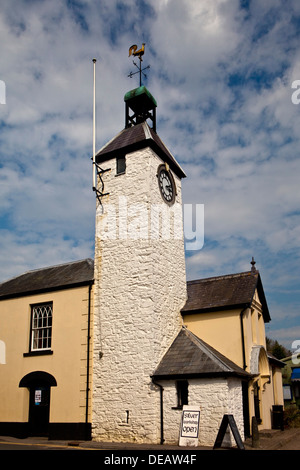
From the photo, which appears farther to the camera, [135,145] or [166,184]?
[166,184]

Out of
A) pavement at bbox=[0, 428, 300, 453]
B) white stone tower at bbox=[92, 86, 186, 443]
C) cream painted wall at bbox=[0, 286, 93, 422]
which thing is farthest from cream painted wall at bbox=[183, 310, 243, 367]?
cream painted wall at bbox=[0, 286, 93, 422]

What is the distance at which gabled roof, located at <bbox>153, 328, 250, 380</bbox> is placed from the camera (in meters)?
14.7

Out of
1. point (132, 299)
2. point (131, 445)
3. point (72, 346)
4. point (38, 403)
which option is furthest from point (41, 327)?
point (131, 445)

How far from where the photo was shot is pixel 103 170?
19.6m

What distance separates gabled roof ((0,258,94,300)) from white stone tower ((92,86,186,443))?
1074 mm

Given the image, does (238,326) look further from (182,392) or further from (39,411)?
(39,411)

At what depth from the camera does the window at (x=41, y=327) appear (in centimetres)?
1839

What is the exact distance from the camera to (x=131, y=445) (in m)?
14.5

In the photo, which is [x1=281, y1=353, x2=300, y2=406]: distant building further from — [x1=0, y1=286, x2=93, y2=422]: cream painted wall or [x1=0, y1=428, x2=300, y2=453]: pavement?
[x1=0, y1=286, x2=93, y2=422]: cream painted wall

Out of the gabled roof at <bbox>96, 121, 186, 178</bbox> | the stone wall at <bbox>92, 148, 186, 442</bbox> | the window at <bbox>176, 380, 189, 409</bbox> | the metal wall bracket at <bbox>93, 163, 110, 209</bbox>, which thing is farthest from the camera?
the metal wall bracket at <bbox>93, 163, 110, 209</bbox>

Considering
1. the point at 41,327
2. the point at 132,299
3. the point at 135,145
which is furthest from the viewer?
the point at 135,145

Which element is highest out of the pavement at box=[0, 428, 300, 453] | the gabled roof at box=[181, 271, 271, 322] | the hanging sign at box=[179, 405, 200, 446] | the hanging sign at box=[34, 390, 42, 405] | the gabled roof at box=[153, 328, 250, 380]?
the gabled roof at box=[181, 271, 271, 322]

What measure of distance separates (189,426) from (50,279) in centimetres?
903
